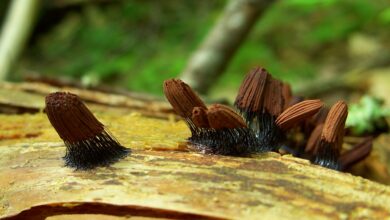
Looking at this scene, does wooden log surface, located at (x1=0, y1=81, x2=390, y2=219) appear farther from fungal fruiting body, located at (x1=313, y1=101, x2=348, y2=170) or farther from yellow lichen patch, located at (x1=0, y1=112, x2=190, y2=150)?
fungal fruiting body, located at (x1=313, y1=101, x2=348, y2=170)

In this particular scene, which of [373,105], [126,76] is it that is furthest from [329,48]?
[373,105]

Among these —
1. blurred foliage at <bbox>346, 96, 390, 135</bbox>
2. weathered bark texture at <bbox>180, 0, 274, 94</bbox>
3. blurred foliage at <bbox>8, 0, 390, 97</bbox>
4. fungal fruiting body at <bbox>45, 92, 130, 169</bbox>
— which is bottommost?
fungal fruiting body at <bbox>45, 92, 130, 169</bbox>

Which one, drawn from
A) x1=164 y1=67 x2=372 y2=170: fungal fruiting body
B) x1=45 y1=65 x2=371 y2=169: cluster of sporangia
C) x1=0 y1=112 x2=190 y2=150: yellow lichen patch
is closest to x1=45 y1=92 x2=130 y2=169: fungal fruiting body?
x1=45 y1=65 x2=371 y2=169: cluster of sporangia

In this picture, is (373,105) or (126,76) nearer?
(373,105)

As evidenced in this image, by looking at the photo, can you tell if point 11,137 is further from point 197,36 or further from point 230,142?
point 197,36

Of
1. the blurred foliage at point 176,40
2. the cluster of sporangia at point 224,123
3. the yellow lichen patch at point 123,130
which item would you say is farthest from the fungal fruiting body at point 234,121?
the blurred foliage at point 176,40

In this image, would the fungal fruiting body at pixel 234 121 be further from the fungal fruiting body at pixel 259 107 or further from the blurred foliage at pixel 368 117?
the blurred foliage at pixel 368 117
